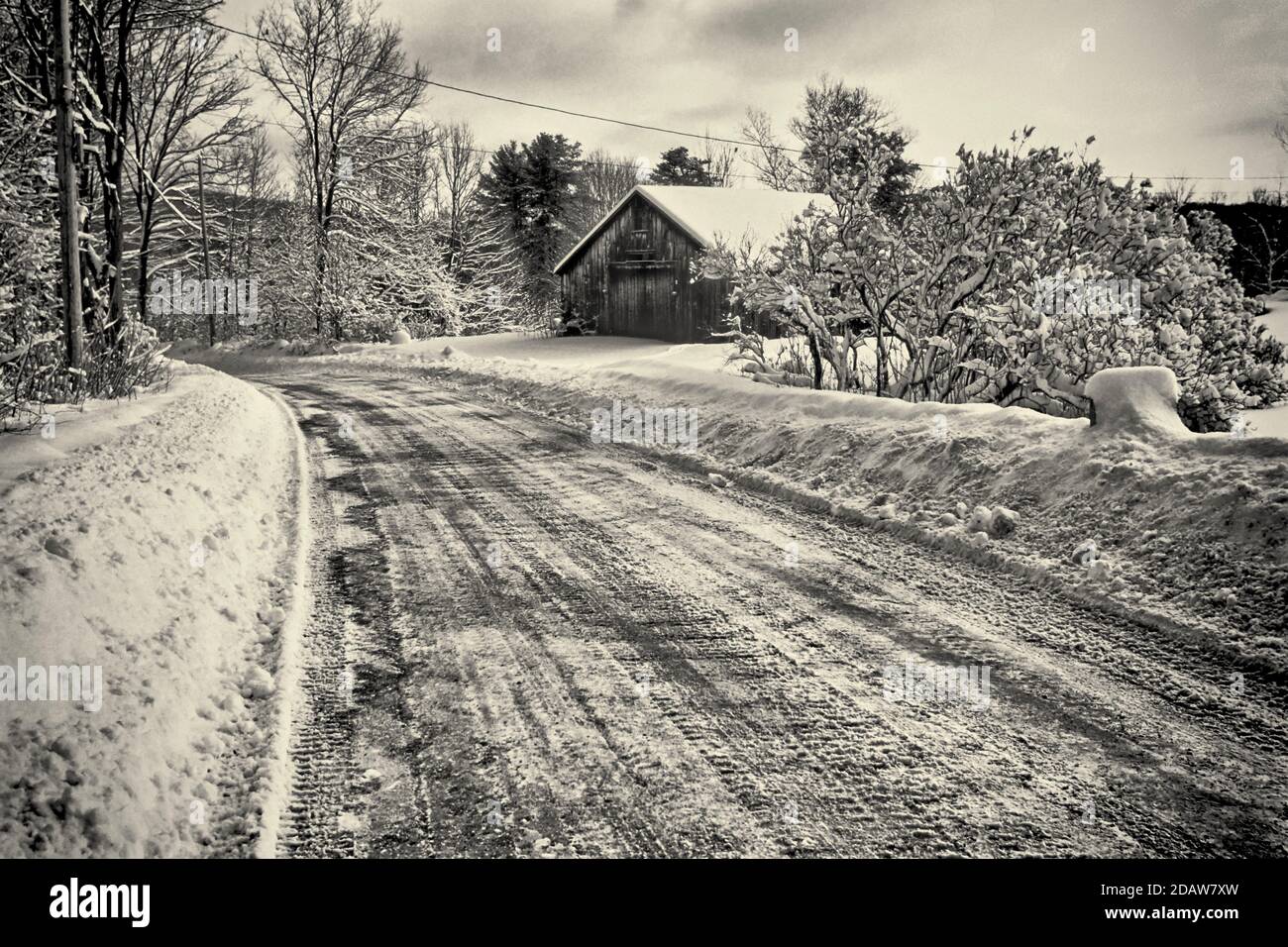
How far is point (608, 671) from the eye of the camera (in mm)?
3844

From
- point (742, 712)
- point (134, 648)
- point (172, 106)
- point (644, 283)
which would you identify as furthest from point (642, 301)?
point (742, 712)

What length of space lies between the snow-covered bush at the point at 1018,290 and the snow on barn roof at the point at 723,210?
18114 mm

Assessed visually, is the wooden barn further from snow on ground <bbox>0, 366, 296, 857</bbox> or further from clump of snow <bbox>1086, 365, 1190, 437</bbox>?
snow on ground <bbox>0, 366, 296, 857</bbox>

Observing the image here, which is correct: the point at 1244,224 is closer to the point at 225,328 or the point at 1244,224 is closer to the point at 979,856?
the point at 979,856

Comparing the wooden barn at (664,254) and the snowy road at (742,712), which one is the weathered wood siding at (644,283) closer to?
the wooden barn at (664,254)

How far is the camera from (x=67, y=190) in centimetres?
1010

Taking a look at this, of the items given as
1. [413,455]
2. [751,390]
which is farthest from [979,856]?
[751,390]


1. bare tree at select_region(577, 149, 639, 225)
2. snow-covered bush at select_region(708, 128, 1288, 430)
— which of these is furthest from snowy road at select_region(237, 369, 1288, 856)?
bare tree at select_region(577, 149, 639, 225)

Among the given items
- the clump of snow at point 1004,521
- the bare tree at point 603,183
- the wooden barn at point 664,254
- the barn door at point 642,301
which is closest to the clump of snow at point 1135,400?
the clump of snow at point 1004,521

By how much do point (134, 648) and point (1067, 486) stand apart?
6111 millimetres

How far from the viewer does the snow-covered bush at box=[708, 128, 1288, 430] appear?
8.69 meters

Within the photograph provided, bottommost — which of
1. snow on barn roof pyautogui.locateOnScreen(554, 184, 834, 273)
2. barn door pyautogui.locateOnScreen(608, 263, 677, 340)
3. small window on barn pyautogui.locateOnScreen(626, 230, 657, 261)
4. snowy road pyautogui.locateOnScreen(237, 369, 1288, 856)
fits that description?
snowy road pyautogui.locateOnScreen(237, 369, 1288, 856)

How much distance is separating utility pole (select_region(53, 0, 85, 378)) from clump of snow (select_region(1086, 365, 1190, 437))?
1174 cm
